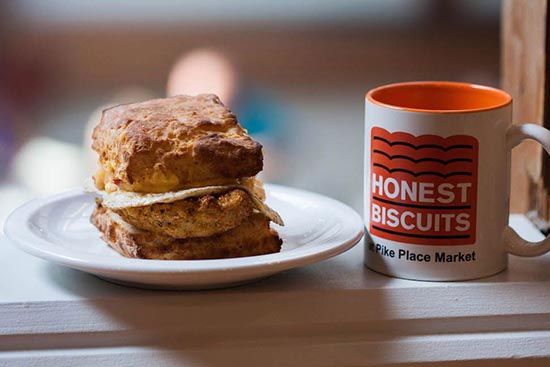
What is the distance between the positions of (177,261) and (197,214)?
5cm

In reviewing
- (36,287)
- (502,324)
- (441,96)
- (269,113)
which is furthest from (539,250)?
(269,113)

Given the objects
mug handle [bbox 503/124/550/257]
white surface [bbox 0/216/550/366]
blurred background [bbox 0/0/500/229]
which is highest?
mug handle [bbox 503/124/550/257]

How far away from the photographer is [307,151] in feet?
10.9

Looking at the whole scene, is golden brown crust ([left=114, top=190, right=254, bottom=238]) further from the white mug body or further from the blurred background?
the blurred background

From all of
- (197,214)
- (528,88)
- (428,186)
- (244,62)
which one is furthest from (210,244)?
(244,62)

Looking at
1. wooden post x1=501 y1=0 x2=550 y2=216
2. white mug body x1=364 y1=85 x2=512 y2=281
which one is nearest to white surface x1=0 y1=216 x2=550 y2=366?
white mug body x1=364 y1=85 x2=512 y2=281

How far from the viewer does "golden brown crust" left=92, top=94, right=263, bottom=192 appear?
0.98m

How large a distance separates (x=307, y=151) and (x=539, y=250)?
229cm

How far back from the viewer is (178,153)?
3.22ft

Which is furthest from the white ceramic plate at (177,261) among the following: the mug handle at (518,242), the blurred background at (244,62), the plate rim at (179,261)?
the blurred background at (244,62)

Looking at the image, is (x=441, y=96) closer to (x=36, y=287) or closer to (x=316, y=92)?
(x=36, y=287)

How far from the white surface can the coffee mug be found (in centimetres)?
3

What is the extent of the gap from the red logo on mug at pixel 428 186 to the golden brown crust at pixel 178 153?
0.13 metres

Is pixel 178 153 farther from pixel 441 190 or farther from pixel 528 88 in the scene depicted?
pixel 528 88
